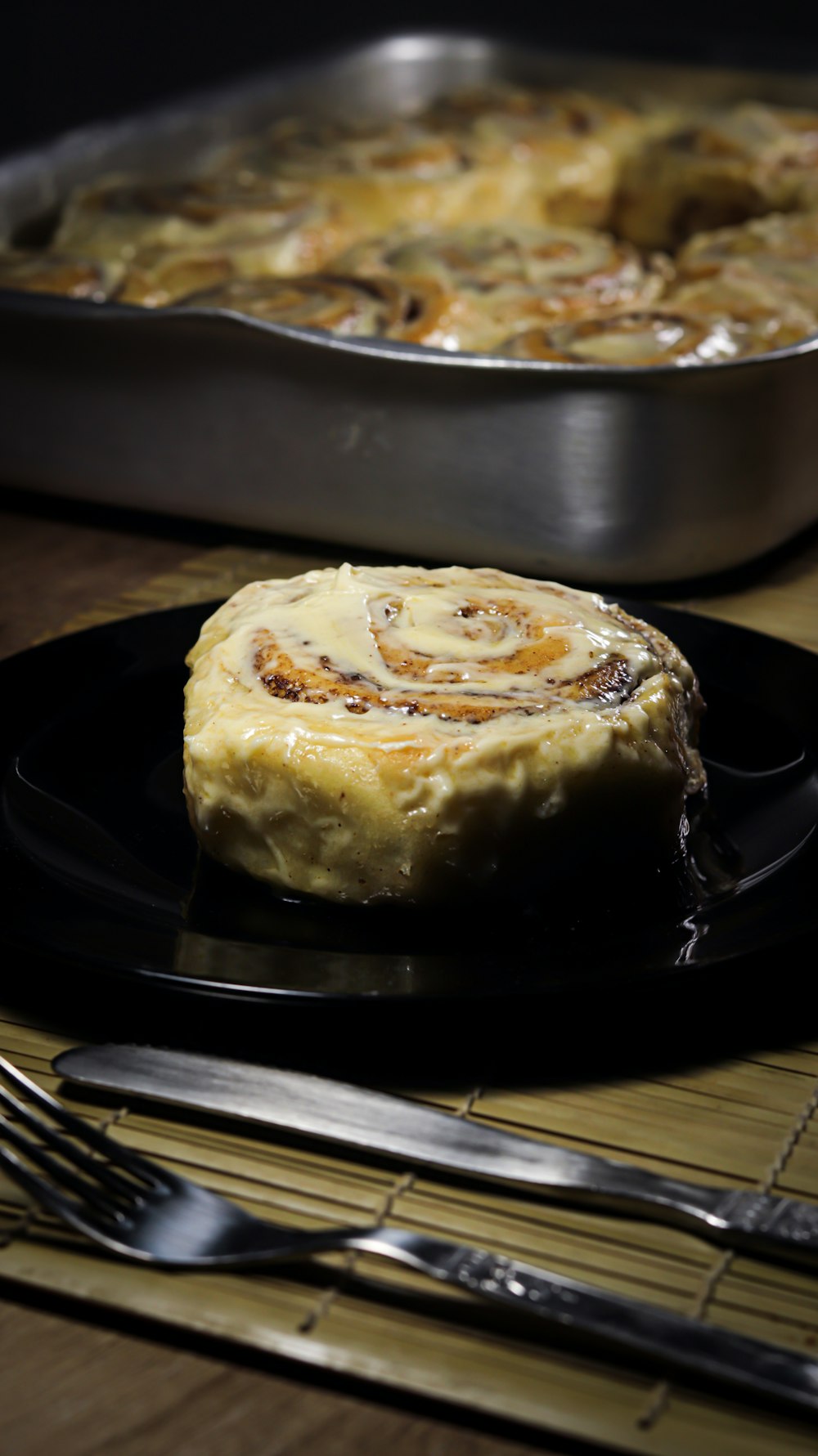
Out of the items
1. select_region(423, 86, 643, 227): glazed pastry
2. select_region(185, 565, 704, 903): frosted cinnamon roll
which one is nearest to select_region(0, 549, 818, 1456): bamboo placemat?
select_region(185, 565, 704, 903): frosted cinnamon roll

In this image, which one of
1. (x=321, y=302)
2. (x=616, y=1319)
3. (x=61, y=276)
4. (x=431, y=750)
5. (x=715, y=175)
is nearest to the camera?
(x=616, y=1319)

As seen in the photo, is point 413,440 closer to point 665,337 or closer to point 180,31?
point 665,337

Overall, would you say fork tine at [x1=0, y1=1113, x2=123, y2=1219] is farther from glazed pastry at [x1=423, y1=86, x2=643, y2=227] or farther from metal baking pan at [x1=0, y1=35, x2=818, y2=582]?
glazed pastry at [x1=423, y1=86, x2=643, y2=227]

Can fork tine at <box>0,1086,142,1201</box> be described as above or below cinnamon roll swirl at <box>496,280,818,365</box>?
below

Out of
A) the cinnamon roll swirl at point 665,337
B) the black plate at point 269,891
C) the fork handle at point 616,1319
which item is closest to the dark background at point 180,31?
the cinnamon roll swirl at point 665,337

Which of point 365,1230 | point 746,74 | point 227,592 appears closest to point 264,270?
point 227,592

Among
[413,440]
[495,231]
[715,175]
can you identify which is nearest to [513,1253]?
[413,440]
